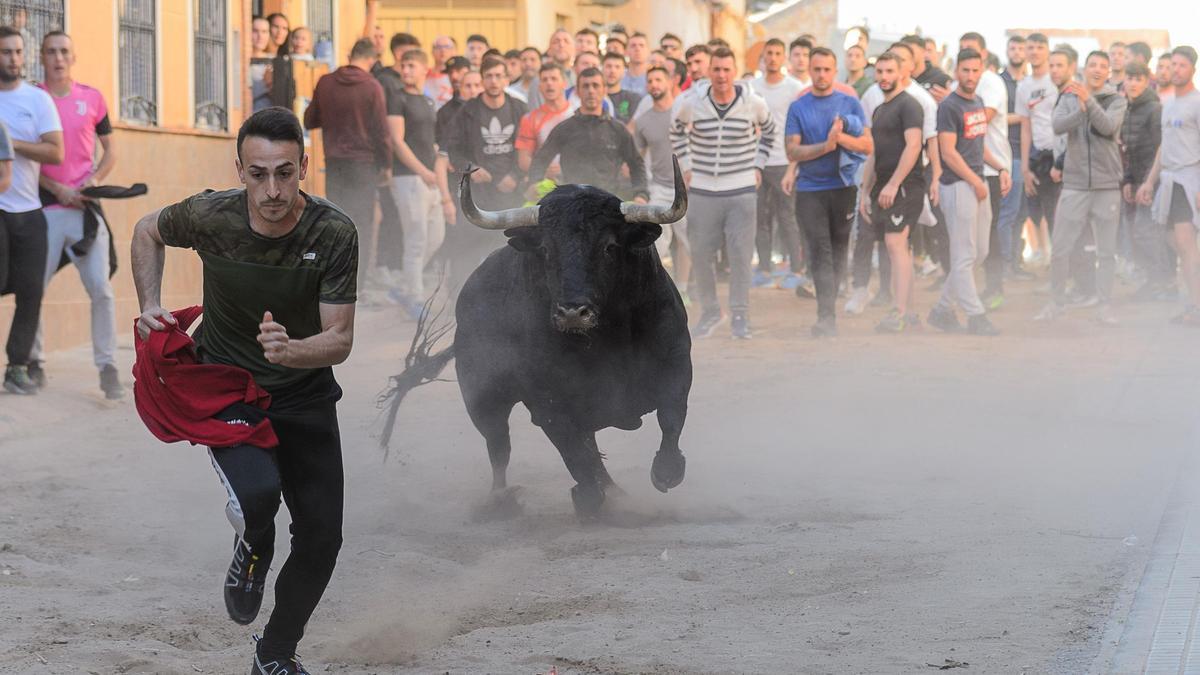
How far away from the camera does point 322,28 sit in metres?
18.3

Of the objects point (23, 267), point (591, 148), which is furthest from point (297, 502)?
point (591, 148)

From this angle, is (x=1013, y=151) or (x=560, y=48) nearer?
(x=1013, y=151)

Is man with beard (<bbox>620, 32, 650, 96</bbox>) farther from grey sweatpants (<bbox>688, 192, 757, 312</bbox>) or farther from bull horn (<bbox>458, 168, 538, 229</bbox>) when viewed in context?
bull horn (<bbox>458, 168, 538, 229</bbox>)

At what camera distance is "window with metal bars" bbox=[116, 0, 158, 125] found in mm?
13336

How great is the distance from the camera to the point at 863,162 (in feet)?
45.3

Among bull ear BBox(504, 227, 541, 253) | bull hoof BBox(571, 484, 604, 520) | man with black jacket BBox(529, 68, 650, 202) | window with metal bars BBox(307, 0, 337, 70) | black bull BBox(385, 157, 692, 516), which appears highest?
window with metal bars BBox(307, 0, 337, 70)

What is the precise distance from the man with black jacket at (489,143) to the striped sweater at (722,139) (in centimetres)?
169

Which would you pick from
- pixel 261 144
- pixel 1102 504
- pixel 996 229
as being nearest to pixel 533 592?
pixel 261 144

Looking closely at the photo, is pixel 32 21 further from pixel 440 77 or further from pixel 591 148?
pixel 440 77

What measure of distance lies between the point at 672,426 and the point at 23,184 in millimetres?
4519

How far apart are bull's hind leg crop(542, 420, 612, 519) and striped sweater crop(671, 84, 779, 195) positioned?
5850mm

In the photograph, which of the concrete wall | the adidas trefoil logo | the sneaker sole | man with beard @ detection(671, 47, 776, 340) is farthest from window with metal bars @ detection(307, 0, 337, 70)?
the concrete wall

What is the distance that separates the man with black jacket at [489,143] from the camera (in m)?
14.0

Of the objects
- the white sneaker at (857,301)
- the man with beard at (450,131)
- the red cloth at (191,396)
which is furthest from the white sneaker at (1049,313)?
the red cloth at (191,396)
